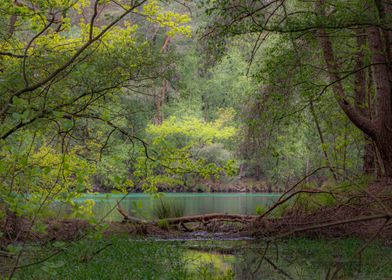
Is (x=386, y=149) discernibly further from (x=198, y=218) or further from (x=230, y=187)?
(x=230, y=187)

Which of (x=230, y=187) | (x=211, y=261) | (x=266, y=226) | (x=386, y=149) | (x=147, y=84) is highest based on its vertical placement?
(x=147, y=84)

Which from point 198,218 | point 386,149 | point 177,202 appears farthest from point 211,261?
point 177,202

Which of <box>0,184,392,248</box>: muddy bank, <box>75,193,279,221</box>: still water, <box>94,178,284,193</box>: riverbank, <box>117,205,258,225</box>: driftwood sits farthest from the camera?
<box>94,178,284,193</box>: riverbank

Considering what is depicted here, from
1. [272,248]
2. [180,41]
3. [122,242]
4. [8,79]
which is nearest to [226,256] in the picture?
[272,248]

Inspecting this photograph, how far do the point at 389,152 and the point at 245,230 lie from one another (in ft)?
11.6

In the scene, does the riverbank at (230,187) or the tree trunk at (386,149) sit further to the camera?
the riverbank at (230,187)

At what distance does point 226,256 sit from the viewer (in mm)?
8906

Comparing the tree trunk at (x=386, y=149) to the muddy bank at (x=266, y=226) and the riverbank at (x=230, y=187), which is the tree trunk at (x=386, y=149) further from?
the riverbank at (x=230, y=187)

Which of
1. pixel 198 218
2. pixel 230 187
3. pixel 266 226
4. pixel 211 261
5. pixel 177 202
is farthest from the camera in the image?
pixel 230 187

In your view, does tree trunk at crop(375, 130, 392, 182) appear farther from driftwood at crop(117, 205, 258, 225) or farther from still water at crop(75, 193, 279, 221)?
driftwood at crop(117, 205, 258, 225)

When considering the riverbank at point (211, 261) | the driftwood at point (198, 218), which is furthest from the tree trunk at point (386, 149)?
the driftwood at point (198, 218)

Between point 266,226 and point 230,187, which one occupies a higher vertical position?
point 230,187

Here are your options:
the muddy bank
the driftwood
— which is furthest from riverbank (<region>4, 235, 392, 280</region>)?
the driftwood

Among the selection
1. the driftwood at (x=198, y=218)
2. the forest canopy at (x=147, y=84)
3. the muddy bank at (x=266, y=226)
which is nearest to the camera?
the forest canopy at (x=147, y=84)
